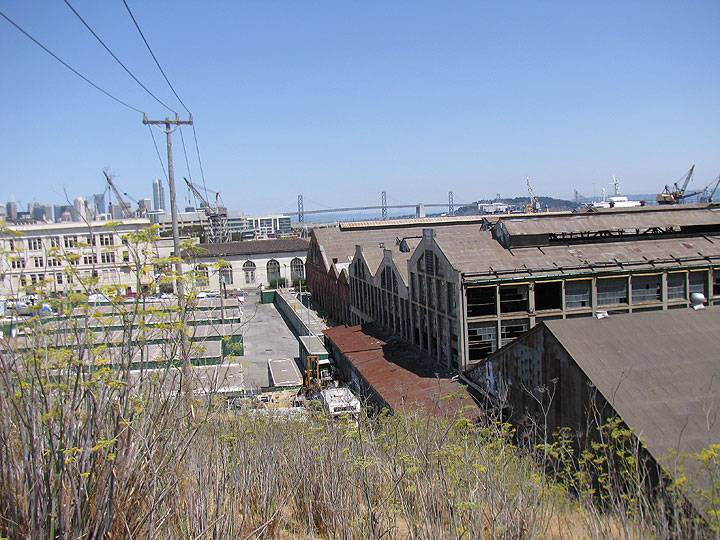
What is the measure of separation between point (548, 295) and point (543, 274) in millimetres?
858

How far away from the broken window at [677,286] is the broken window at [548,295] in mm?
4020

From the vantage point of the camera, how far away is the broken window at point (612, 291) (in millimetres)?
21328

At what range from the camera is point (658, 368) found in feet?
35.2

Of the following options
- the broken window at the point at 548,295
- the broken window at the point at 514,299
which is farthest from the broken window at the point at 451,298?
the broken window at the point at 548,295

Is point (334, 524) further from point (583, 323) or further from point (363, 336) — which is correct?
point (363, 336)

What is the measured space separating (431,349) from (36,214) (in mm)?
14598

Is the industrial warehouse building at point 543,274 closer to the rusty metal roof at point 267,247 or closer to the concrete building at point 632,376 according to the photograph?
the concrete building at point 632,376

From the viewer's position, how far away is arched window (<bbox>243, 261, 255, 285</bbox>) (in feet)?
201

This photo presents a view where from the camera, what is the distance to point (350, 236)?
154 ft

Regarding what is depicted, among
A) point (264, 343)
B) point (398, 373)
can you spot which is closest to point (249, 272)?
point (264, 343)

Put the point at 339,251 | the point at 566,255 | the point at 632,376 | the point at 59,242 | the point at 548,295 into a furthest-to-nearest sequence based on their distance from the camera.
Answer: the point at 339,251, the point at 566,255, the point at 548,295, the point at 632,376, the point at 59,242

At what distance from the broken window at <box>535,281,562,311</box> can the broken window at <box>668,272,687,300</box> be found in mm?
4020

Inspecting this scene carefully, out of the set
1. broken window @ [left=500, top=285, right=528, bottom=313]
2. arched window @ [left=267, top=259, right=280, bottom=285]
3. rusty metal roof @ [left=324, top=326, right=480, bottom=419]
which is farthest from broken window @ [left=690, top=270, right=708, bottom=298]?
arched window @ [left=267, top=259, right=280, bottom=285]

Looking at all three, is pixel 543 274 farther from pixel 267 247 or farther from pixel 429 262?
pixel 267 247
